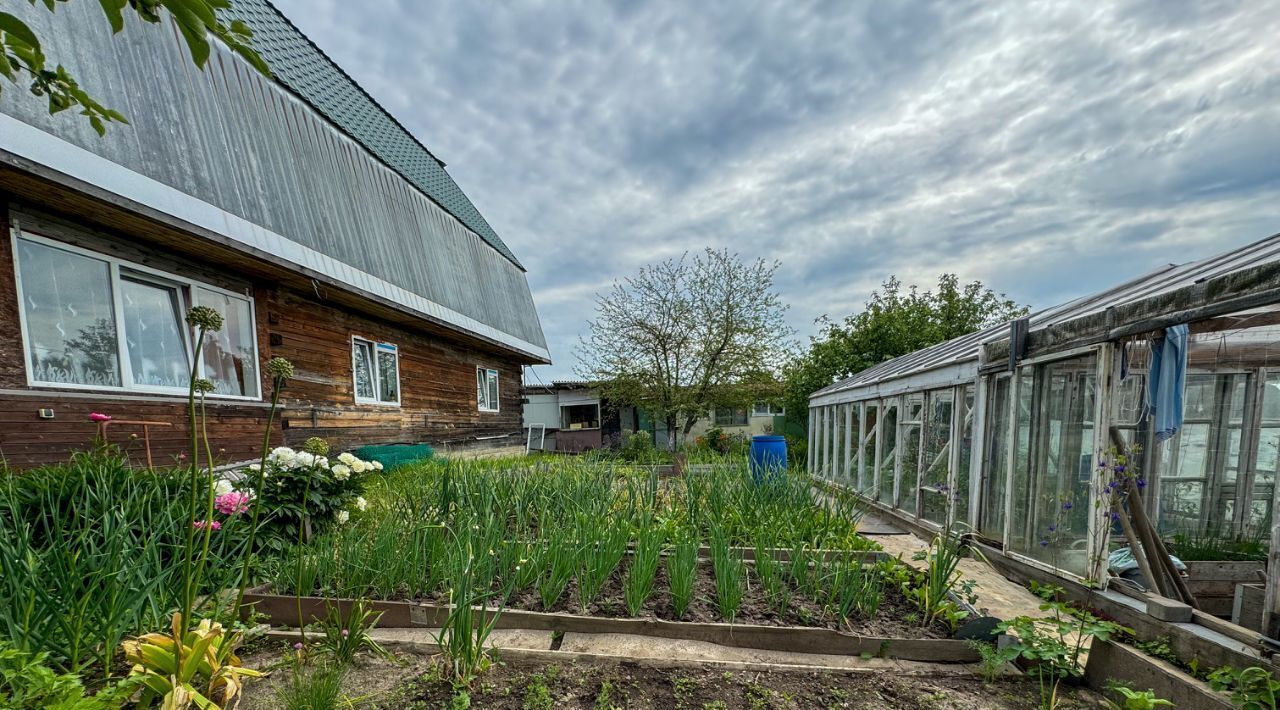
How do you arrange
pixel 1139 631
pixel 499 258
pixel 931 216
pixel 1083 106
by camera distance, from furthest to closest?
1. pixel 499 258
2. pixel 931 216
3. pixel 1083 106
4. pixel 1139 631

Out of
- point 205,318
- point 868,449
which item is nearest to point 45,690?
point 205,318

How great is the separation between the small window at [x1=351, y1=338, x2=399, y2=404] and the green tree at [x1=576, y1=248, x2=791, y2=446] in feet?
26.9

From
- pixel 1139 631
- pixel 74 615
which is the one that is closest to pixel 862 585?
pixel 1139 631

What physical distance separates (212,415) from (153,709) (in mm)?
4311

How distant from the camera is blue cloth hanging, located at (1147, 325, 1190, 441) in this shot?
9.28 feet

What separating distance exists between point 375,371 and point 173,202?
3985 mm

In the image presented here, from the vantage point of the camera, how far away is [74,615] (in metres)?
1.82

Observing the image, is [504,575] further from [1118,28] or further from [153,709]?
[1118,28]

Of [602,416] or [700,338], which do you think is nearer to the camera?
[700,338]

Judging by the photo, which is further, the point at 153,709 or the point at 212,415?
the point at 212,415

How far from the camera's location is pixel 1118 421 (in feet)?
10.5

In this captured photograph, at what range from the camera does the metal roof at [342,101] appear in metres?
6.25

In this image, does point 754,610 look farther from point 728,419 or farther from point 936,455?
point 728,419

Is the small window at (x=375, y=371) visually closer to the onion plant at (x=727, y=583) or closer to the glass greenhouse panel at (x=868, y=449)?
the onion plant at (x=727, y=583)
